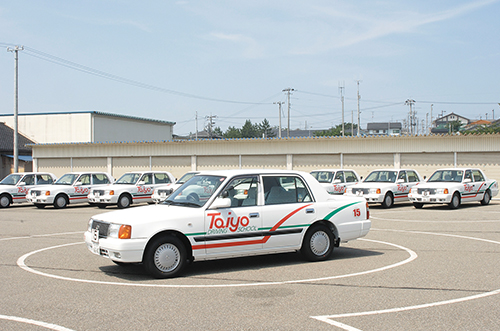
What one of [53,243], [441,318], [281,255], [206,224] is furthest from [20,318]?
[53,243]

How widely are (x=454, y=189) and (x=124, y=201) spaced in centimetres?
1379

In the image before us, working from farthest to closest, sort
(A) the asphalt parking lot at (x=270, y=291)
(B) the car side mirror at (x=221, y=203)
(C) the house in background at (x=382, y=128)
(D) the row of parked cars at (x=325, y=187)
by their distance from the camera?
(C) the house in background at (x=382, y=128), (D) the row of parked cars at (x=325, y=187), (B) the car side mirror at (x=221, y=203), (A) the asphalt parking lot at (x=270, y=291)

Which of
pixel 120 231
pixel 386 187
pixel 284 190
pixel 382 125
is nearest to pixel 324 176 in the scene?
pixel 386 187

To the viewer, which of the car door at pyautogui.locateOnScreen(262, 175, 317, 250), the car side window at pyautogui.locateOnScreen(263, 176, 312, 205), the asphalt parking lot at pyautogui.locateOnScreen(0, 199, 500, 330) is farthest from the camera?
the car side window at pyautogui.locateOnScreen(263, 176, 312, 205)

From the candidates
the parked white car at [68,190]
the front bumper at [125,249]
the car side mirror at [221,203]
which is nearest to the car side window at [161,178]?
the parked white car at [68,190]

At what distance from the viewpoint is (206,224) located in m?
8.07

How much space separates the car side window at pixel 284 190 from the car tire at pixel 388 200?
12.8 meters

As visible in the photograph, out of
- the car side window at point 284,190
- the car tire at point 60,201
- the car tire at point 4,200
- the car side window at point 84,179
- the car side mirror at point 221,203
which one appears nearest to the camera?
the car side mirror at point 221,203

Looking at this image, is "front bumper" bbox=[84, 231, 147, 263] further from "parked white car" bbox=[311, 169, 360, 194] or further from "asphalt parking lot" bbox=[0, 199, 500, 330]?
"parked white car" bbox=[311, 169, 360, 194]

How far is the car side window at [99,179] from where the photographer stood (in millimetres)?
24609

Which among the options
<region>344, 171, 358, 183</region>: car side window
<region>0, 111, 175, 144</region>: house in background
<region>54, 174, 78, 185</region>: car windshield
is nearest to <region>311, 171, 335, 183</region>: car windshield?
<region>344, 171, 358, 183</region>: car side window

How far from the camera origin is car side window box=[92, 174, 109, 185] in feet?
80.7

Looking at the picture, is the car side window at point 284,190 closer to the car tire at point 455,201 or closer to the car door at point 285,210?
the car door at point 285,210

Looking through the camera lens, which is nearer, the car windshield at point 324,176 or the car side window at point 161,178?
the car windshield at point 324,176
